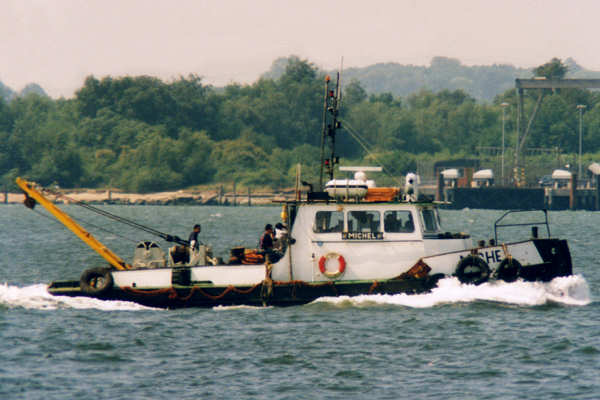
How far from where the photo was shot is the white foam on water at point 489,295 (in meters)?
24.8

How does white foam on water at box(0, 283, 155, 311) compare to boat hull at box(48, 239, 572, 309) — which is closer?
boat hull at box(48, 239, 572, 309)

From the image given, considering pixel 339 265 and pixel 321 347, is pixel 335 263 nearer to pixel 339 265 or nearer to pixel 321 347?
pixel 339 265

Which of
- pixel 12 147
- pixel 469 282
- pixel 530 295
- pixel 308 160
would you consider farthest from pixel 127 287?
pixel 12 147

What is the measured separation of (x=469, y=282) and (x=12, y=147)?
12576 cm

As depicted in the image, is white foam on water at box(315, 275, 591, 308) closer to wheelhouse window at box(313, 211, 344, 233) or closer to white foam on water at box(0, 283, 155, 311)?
wheelhouse window at box(313, 211, 344, 233)

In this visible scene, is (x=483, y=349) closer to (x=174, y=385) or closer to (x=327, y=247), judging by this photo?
(x=327, y=247)

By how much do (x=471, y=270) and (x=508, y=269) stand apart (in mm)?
1049

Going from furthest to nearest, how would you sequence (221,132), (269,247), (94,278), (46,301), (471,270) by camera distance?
(221,132) < (46,301) < (269,247) < (94,278) < (471,270)

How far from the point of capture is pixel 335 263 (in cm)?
2484

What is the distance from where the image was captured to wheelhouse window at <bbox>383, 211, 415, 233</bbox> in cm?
2498

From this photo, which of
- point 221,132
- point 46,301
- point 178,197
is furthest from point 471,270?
point 221,132

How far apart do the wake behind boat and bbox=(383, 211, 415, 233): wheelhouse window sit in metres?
0.03

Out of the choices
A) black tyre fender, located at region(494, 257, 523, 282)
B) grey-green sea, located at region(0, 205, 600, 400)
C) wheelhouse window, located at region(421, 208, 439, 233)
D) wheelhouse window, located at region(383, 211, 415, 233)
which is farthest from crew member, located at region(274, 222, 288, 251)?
black tyre fender, located at region(494, 257, 523, 282)

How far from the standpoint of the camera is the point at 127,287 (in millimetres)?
25062
